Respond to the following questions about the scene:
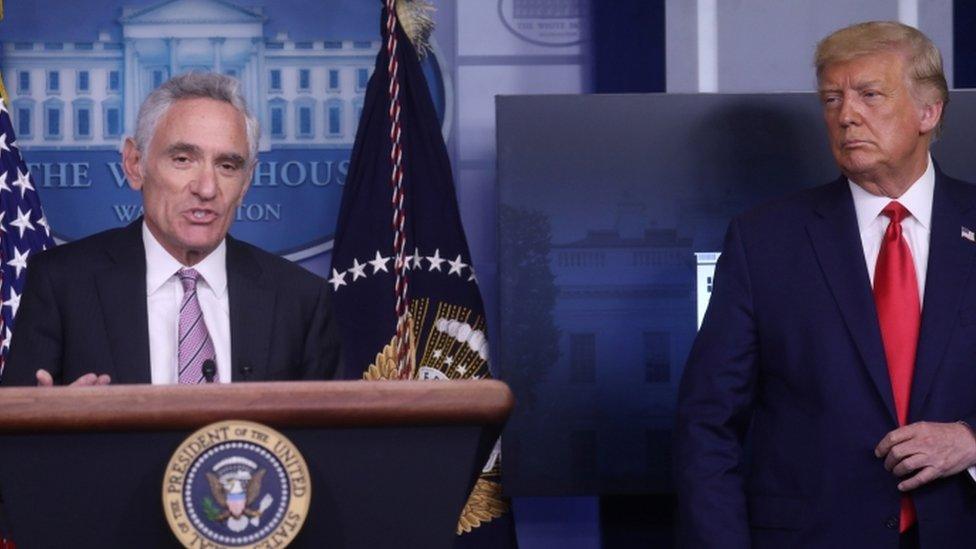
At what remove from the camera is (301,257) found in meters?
4.02

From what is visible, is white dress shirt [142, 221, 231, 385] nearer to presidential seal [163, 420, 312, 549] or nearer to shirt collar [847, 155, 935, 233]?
presidential seal [163, 420, 312, 549]

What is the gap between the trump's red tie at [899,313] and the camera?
2391 mm

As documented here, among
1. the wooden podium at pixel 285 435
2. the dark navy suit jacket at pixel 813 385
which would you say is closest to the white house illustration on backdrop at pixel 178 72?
the dark navy suit jacket at pixel 813 385

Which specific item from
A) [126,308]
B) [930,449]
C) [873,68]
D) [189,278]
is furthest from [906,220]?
[126,308]

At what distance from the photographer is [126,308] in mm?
Result: 1975

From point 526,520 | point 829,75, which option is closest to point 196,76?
point 829,75

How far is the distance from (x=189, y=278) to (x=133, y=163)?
0.24 meters

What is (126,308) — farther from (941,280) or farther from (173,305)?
(941,280)

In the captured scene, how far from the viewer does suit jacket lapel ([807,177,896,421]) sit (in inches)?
93.6

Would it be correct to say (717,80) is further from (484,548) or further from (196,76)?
(196,76)

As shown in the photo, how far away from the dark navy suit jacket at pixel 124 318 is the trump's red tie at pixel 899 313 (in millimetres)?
990

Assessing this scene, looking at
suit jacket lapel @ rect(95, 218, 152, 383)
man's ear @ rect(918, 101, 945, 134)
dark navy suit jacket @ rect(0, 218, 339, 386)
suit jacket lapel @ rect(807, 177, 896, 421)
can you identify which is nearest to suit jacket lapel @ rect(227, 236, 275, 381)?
dark navy suit jacket @ rect(0, 218, 339, 386)

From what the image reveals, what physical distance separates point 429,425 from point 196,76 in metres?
0.97

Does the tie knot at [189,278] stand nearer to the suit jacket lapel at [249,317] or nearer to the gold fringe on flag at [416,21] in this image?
the suit jacket lapel at [249,317]
